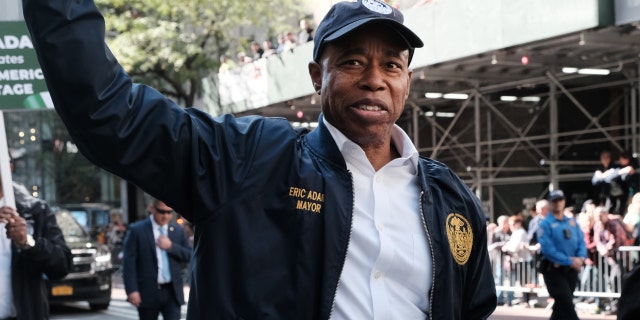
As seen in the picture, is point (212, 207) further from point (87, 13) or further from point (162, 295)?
point (162, 295)

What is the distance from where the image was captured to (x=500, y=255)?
19016 mm

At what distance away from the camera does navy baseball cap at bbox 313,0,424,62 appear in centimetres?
287

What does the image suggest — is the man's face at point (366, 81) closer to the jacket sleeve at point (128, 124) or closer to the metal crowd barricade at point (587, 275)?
the jacket sleeve at point (128, 124)

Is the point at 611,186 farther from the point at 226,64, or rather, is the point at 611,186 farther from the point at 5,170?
the point at 5,170

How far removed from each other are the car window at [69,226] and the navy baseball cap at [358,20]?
17.4m

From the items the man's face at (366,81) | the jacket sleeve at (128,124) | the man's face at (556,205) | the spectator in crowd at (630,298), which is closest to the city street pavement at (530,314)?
the man's face at (556,205)

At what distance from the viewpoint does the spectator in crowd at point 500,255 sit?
18578mm

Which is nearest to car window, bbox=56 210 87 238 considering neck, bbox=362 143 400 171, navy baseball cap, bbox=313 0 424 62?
neck, bbox=362 143 400 171

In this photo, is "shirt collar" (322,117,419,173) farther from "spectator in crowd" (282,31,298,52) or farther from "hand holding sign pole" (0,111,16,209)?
"spectator in crowd" (282,31,298,52)

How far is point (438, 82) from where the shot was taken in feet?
78.1

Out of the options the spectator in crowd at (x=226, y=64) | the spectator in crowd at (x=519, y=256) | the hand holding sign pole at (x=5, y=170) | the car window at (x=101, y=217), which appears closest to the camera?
the hand holding sign pole at (x=5, y=170)

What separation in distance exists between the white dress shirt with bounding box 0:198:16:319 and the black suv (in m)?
11.9

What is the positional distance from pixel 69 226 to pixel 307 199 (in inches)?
702

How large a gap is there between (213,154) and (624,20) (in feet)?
45.7
